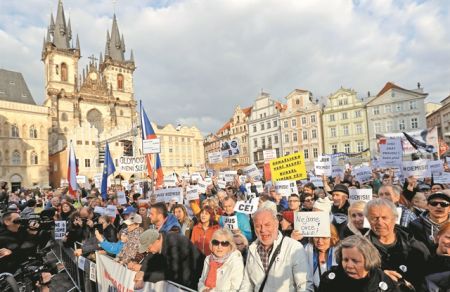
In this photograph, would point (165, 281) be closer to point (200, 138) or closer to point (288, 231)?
point (288, 231)

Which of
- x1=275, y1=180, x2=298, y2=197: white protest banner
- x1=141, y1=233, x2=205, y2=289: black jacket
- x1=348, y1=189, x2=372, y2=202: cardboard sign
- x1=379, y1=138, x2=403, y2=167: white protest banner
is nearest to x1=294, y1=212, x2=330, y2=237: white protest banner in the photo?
x1=141, y1=233, x2=205, y2=289: black jacket

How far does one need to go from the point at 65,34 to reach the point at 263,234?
74.9 m

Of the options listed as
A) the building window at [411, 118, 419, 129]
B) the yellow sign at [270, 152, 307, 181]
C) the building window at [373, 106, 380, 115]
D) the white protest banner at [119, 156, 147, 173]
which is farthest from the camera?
the building window at [373, 106, 380, 115]

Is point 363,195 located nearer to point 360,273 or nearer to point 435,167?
point 360,273

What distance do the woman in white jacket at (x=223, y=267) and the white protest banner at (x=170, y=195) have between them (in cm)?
463

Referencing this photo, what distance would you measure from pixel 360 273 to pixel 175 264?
2.37 metres

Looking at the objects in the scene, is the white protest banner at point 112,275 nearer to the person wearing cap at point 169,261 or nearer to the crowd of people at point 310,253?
the crowd of people at point 310,253

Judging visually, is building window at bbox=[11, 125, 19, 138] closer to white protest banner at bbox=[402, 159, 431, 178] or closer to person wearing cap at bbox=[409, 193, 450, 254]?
white protest banner at bbox=[402, 159, 431, 178]

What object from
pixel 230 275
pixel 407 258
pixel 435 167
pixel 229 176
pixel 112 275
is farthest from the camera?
pixel 229 176

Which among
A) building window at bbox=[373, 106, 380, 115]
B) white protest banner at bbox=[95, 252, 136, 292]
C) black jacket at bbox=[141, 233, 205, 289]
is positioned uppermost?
building window at bbox=[373, 106, 380, 115]

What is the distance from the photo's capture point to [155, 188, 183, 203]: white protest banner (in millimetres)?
8305

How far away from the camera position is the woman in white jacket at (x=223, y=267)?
3518mm

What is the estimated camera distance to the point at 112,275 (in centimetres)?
523

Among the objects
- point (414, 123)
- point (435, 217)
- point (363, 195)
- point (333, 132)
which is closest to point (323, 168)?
point (363, 195)
